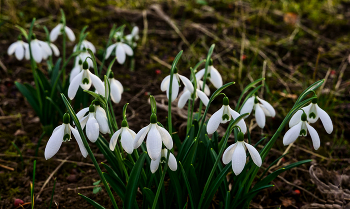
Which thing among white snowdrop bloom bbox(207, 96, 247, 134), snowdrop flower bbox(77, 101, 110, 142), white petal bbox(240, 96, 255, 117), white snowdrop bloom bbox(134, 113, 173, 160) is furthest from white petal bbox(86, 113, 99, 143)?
white petal bbox(240, 96, 255, 117)

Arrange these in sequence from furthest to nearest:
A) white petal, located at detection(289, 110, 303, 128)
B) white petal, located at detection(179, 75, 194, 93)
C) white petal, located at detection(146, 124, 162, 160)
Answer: white petal, located at detection(179, 75, 194, 93)
white petal, located at detection(289, 110, 303, 128)
white petal, located at detection(146, 124, 162, 160)

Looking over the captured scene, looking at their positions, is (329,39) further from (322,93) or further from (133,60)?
(133,60)

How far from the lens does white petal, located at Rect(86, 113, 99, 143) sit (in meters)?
1.11

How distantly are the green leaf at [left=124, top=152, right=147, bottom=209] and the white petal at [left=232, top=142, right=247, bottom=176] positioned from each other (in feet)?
1.03

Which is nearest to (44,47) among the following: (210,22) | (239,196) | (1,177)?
(1,177)

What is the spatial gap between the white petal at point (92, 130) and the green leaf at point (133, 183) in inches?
7.3

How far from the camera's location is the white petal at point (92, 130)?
1.11 m

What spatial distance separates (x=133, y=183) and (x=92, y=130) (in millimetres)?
259

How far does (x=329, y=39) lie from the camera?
3.59m

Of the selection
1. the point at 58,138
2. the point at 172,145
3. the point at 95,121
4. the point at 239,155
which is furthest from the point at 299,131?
the point at 58,138

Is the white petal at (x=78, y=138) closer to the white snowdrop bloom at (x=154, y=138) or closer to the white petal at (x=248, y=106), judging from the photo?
the white snowdrop bloom at (x=154, y=138)

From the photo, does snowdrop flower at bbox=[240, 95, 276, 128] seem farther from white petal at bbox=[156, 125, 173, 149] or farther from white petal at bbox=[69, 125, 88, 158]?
white petal at bbox=[69, 125, 88, 158]

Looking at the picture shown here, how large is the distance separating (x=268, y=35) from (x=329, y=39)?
62 centimetres

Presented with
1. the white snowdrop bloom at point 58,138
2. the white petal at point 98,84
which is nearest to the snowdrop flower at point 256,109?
the white petal at point 98,84
